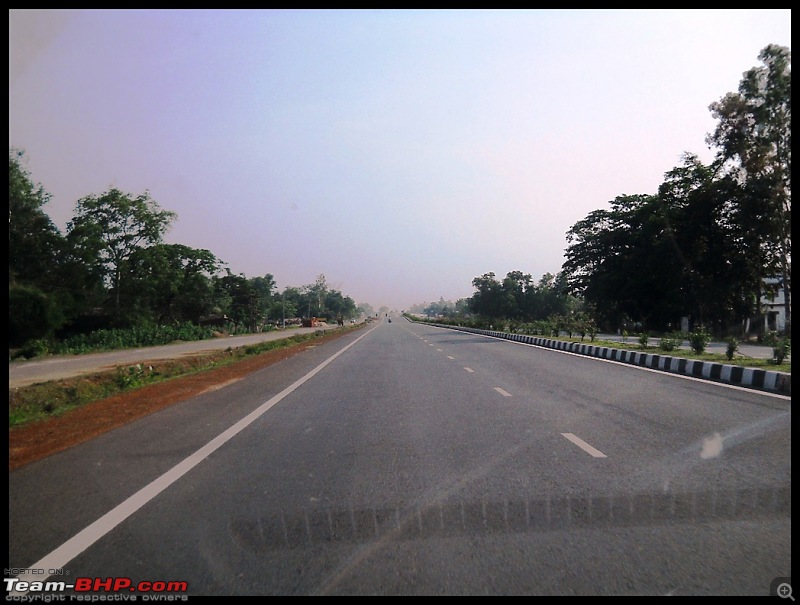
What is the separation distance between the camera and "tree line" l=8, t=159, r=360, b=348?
152 feet

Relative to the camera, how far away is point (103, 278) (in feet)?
226

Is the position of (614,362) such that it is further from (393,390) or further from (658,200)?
(658,200)

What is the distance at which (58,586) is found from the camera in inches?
163

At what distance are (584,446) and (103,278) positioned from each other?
68.1 metres

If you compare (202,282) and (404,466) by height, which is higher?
(202,282)

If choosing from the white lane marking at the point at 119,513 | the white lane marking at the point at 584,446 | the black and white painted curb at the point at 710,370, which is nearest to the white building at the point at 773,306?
the black and white painted curb at the point at 710,370

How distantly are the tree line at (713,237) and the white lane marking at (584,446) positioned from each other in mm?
35673

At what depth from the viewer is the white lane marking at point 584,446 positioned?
25.4 feet

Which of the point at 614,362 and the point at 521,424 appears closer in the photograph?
the point at 521,424

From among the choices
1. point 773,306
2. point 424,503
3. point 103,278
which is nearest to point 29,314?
point 103,278

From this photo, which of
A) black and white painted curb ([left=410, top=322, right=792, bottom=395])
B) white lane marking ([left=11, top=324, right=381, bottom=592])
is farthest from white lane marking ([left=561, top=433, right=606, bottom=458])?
black and white painted curb ([left=410, top=322, right=792, bottom=395])

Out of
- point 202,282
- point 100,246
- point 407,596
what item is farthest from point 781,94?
point 202,282

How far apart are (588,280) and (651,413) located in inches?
2528

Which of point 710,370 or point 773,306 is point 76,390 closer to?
point 710,370
